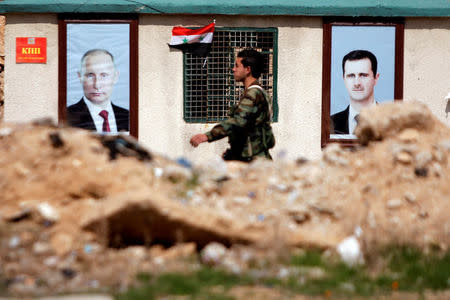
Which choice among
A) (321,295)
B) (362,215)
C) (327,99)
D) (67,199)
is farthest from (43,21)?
(321,295)

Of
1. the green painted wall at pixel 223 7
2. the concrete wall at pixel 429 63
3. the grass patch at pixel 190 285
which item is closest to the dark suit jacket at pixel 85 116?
the green painted wall at pixel 223 7

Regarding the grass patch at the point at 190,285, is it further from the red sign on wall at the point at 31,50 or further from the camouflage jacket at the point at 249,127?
the red sign on wall at the point at 31,50

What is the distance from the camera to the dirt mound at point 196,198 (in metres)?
4.77

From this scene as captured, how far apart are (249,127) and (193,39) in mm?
4378

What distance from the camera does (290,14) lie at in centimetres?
1129

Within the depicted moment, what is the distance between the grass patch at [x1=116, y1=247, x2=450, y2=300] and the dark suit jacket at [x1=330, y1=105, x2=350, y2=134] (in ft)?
21.9

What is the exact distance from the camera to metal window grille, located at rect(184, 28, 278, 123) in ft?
37.6

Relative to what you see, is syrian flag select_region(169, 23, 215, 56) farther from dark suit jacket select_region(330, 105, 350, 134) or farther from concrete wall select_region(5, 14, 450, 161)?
dark suit jacket select_region(330, 105, 350, 134)

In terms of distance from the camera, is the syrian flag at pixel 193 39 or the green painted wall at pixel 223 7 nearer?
the green painted wall at pixel 223 7

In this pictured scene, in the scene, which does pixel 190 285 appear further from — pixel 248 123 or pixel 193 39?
pixel 193 39

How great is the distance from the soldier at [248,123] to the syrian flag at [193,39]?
3.90 meters

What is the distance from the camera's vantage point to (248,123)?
7.25 metres

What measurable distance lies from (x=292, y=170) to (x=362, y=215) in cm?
76

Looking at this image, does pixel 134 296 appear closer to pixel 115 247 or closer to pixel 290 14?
pixel 115 247
